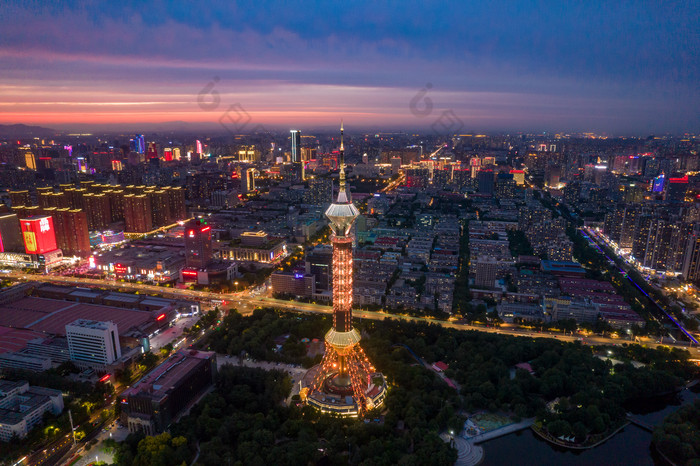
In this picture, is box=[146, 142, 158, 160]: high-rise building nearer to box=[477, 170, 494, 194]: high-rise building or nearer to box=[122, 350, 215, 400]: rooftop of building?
box=[477, 170, 494, 194]: high-rise building

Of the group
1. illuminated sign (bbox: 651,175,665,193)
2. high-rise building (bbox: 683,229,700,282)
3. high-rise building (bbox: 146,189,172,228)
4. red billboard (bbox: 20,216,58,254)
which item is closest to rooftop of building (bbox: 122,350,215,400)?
red billboard (bbox: 20,216,58,254)

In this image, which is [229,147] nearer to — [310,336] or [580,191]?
[580,191]

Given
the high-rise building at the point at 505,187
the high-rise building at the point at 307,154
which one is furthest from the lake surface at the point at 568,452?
the high-rise building at the point at 307,154

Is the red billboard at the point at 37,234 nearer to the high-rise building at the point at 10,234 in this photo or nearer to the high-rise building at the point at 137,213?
the high-rise building at the point at 10,234

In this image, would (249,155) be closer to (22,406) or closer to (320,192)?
(320,192)

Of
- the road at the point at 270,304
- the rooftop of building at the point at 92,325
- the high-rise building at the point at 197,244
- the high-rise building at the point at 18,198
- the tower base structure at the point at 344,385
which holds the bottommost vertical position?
the road at the point at 270,304

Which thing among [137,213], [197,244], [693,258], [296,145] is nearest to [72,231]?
[137,213]

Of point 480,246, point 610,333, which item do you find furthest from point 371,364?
point 480,246
